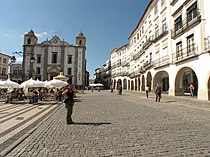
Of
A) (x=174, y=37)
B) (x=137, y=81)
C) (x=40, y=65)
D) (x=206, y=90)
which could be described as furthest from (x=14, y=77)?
(x=206, y=90)

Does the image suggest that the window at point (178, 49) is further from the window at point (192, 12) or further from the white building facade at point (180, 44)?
the window at point (192, 12)

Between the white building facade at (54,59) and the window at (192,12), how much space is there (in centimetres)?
3671

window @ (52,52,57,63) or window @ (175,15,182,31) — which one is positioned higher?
window @ (52,52,57,63)

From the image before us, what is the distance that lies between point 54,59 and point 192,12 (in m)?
41.5

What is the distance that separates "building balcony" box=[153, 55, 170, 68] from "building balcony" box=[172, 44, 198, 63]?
130 cm

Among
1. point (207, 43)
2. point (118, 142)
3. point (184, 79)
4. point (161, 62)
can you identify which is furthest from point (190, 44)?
point (118, 142)

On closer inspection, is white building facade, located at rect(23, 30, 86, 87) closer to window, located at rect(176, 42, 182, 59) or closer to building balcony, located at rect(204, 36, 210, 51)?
window, located at rect(176, 42, 182, 59)

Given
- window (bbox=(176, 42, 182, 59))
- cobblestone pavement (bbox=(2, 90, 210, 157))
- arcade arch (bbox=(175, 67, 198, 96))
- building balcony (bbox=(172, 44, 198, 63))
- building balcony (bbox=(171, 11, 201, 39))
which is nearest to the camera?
cobblestone pavement (bbox=(2, 90, 210, 157))

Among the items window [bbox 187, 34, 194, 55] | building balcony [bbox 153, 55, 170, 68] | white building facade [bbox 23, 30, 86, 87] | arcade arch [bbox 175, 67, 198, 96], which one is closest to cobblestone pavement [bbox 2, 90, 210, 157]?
window [bbox 187, 34, 194, 55]

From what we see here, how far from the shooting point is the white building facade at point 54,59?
47688 millimetres

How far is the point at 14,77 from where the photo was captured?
47938 mm

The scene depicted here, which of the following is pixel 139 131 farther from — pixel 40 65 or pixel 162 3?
pixel 40 65

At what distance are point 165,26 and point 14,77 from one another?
4547 centimetres

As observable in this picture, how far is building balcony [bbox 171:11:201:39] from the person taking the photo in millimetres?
13913
